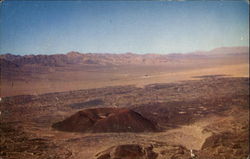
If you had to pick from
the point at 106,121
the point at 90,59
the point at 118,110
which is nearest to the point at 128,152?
the point at 106,121

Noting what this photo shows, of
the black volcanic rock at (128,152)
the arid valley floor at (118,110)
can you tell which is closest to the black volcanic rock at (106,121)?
the arid valley floor at (118,110)

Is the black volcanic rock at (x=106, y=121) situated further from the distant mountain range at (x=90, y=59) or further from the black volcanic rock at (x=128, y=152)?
the distant mountain range at (x=90, y=59)

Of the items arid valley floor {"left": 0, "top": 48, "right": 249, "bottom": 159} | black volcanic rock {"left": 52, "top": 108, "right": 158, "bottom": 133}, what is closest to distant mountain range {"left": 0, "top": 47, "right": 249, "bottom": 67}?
arid valley floor {"left": 0, "top": 48, "right": 249, "bottom": 159}

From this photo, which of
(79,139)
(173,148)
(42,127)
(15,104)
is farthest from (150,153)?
(15,104)

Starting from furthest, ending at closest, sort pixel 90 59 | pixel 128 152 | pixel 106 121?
1. pixel 90 59
2. pixel 106 121
3. pixel 128 152

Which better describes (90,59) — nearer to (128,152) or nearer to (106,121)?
(106,121)

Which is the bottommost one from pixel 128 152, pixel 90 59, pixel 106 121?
pixel 128 152
